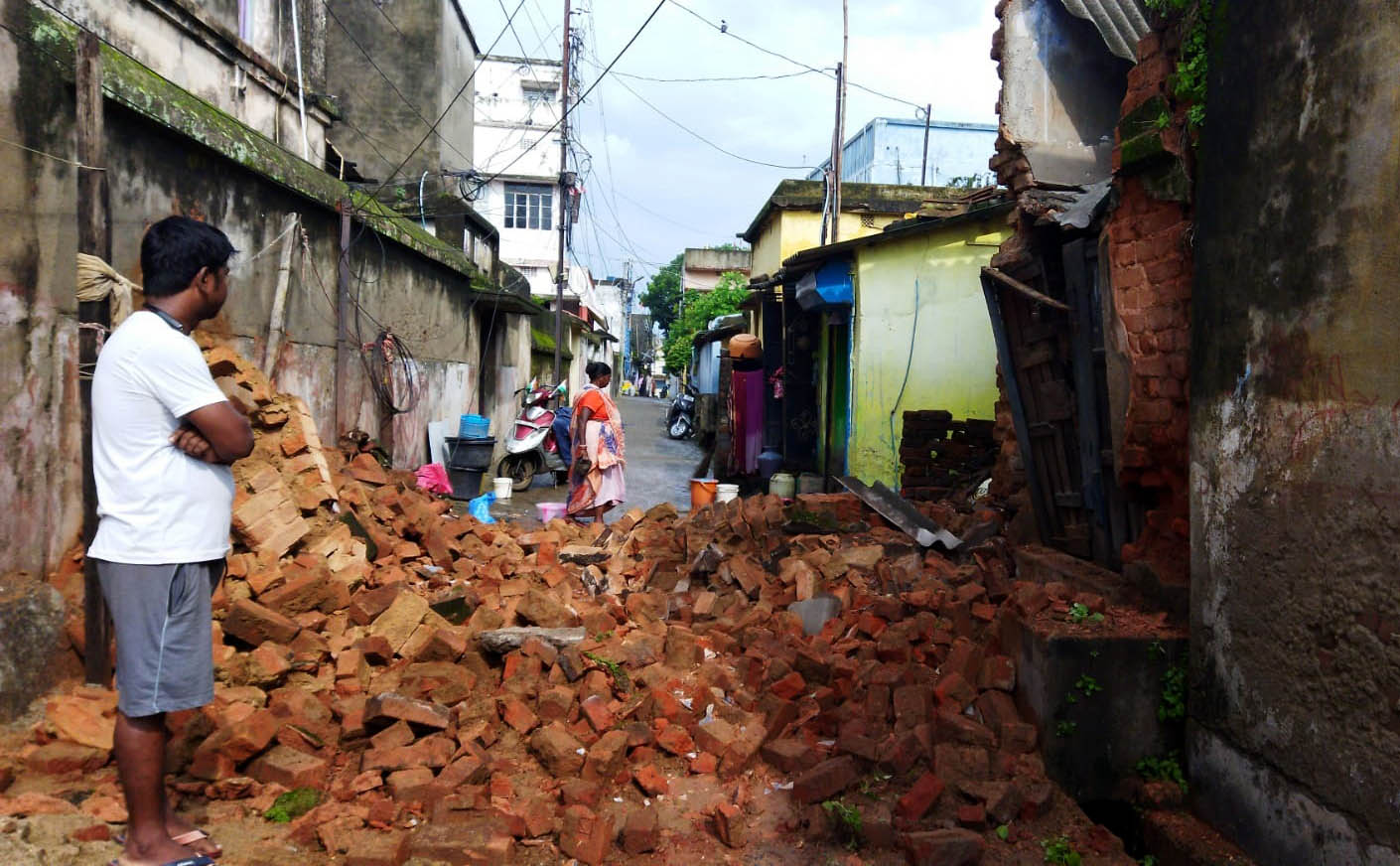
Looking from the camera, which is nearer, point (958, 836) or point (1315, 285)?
point (1315, 285)

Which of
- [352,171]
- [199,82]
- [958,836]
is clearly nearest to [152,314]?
[958,836]

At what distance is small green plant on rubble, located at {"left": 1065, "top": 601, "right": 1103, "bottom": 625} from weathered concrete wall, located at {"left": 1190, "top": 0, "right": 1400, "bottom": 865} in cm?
48

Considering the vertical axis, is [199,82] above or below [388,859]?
above

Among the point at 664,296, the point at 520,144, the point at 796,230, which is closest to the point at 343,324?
the point at 796,230

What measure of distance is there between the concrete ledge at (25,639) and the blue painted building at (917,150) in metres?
25.8

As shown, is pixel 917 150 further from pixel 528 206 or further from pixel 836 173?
pixel 528 206

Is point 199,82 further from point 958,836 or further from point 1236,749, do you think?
point 1236,749

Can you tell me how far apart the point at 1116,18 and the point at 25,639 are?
304 inches

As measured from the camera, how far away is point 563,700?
13.6 ft

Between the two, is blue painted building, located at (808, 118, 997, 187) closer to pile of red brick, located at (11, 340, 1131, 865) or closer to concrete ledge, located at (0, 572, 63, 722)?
pile of red brick, located at (11, 340, 1131, 865)

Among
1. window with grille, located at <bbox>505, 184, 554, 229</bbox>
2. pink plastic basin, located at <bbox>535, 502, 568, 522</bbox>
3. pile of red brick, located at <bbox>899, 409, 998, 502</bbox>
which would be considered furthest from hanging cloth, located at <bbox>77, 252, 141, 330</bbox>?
window with grille, located at <bbox>505, 184, 554, 229</bbox>

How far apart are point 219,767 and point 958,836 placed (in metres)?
2.77

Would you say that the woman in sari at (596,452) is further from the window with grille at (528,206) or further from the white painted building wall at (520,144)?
the window with grille at (528,206)

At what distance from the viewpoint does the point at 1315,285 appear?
9.75ft
